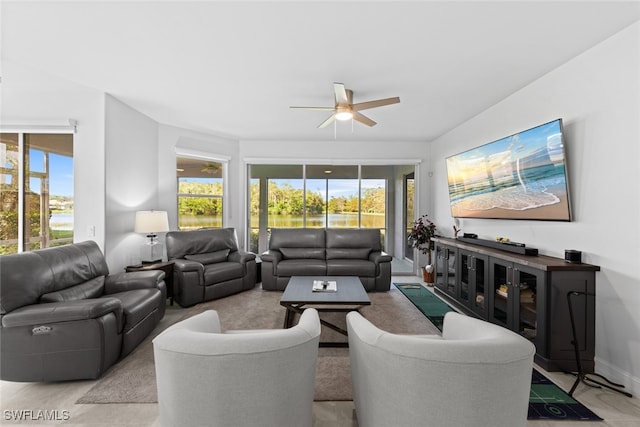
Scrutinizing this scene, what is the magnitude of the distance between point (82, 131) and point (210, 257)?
2.29m

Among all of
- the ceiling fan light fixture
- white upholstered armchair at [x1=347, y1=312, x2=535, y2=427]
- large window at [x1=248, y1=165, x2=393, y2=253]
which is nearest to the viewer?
white upholstered armchair at [x1=347, y1=312, x2=535, y2=427]

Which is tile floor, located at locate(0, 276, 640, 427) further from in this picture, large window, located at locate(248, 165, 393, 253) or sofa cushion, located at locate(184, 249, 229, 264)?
large window, located at locate(248, 165, 393, 253)

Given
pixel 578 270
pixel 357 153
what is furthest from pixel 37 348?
pixel 357 153

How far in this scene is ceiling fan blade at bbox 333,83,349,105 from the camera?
103 inches

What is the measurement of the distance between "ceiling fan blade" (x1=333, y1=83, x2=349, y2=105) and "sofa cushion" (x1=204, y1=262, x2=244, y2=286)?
285 centimetres

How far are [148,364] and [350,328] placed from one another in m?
1.97

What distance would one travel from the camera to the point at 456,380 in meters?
1.12

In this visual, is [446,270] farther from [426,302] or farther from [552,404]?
[552,404]

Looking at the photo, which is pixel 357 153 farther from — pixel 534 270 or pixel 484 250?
pixel 534 270

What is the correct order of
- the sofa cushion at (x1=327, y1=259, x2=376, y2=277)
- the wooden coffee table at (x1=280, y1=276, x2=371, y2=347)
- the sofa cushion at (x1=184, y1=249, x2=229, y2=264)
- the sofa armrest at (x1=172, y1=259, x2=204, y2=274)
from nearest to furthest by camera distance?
the wooden coffee table at (x1=280, y1=276, x2=371, y2=347), the sofa armrest at (x1=172, y1=259, x2=204, y2=274), the sofa cushion at (x1=184, y1=249, x2=229, y2=264), the sofa cushion at (x1=327, y1=259, x2=376, y2=277)

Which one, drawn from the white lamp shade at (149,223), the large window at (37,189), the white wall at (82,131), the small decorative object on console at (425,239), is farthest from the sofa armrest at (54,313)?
the small decorative object on console at (425,239)

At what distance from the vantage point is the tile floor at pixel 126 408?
178cm

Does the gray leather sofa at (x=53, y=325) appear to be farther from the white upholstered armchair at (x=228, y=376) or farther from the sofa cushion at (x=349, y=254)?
the sofa cushion at (x=349, y=254)

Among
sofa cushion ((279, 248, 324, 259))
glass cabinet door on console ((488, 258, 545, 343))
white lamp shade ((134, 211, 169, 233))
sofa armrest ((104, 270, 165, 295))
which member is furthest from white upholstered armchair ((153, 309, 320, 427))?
sofa cushion ((279, 248, 324, 259))
